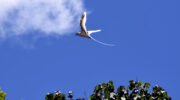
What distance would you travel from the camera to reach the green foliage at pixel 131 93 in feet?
65.6

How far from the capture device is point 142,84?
2127 cm

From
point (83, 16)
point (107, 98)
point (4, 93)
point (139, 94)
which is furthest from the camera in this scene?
point (4, 93)

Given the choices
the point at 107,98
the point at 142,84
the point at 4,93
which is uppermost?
the point at 4,93

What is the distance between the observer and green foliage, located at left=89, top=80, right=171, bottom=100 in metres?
20.0

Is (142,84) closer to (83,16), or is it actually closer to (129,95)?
(129,95)

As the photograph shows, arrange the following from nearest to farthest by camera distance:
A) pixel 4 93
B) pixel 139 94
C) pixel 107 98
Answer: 1. pixel 107 98
2. pixel 139 94
3. pixel 4 93

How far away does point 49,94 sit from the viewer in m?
21.3

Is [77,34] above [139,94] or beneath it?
above

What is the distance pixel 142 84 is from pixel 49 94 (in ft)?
17.5

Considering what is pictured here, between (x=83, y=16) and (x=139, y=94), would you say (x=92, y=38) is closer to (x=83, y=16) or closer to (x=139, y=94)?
(x=83, y=16)

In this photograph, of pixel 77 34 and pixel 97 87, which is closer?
pixel 77 34

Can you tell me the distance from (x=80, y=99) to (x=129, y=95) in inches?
108

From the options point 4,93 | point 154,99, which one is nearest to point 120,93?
point 154,99

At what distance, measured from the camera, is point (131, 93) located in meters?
20.5
